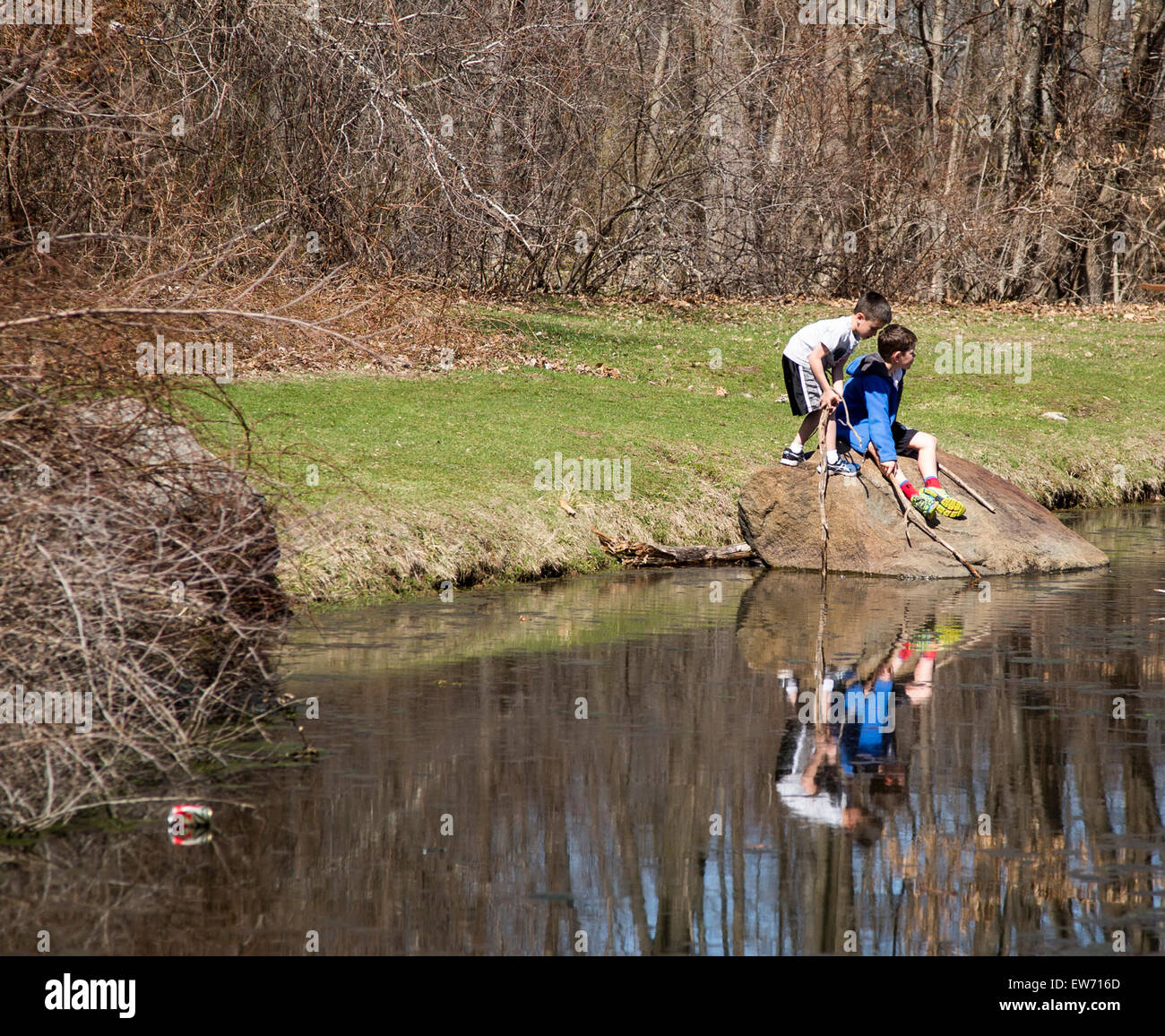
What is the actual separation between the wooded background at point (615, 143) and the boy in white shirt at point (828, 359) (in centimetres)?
570

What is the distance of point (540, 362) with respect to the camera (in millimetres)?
19922

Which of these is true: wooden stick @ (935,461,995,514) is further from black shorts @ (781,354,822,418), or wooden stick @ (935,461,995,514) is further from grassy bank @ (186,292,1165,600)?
grassy bank @ (186,292,1165,600)

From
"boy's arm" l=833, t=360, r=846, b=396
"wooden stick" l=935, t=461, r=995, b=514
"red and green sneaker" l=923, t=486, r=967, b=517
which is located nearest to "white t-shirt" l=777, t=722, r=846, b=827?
"red and green sneaker" l=923, t=486, r=967, b=517

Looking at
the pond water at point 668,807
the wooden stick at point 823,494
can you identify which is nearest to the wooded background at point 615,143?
the pond water at point 668,807

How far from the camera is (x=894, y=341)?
12.2m

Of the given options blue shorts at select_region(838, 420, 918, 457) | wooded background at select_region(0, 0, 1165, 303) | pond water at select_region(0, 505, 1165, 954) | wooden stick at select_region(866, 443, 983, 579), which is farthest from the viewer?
wooded background at select_region(0, 0, 1165, 303)

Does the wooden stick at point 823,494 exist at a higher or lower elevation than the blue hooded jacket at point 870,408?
lower

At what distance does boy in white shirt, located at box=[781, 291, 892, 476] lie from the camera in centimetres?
1216

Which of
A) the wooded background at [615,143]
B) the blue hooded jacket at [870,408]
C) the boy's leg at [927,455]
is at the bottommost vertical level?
the boy's leg at [927,455]

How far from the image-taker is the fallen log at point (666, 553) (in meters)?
13.2

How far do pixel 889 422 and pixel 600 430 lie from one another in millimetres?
4047

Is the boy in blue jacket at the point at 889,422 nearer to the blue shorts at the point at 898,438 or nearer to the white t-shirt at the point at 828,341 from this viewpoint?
the blue shorts at the point at 898,438
